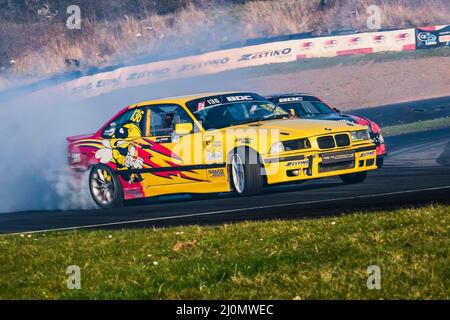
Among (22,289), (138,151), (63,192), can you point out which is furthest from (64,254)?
(63,192)

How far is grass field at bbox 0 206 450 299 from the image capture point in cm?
615

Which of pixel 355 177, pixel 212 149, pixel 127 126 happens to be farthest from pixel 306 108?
pixel 212 149

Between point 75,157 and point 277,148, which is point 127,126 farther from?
point 277,148

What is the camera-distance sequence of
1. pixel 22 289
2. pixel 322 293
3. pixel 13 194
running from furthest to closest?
pixel 13 194, pixel 22 289, pixel 322 293

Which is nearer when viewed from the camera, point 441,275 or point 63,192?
point 441,275

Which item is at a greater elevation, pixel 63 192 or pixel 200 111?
pixel 200 111

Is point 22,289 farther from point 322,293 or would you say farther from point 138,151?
point 138,151

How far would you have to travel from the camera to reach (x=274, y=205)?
11625mm

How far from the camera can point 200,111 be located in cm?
1377

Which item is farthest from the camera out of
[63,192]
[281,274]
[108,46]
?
[108,46]

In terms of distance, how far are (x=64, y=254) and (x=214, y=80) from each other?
95.6 ft

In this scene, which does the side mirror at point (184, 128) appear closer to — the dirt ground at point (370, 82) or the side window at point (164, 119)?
the side window at point (164, 119)

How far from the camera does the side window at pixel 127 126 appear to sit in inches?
557

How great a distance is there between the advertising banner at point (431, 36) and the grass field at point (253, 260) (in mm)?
30630
